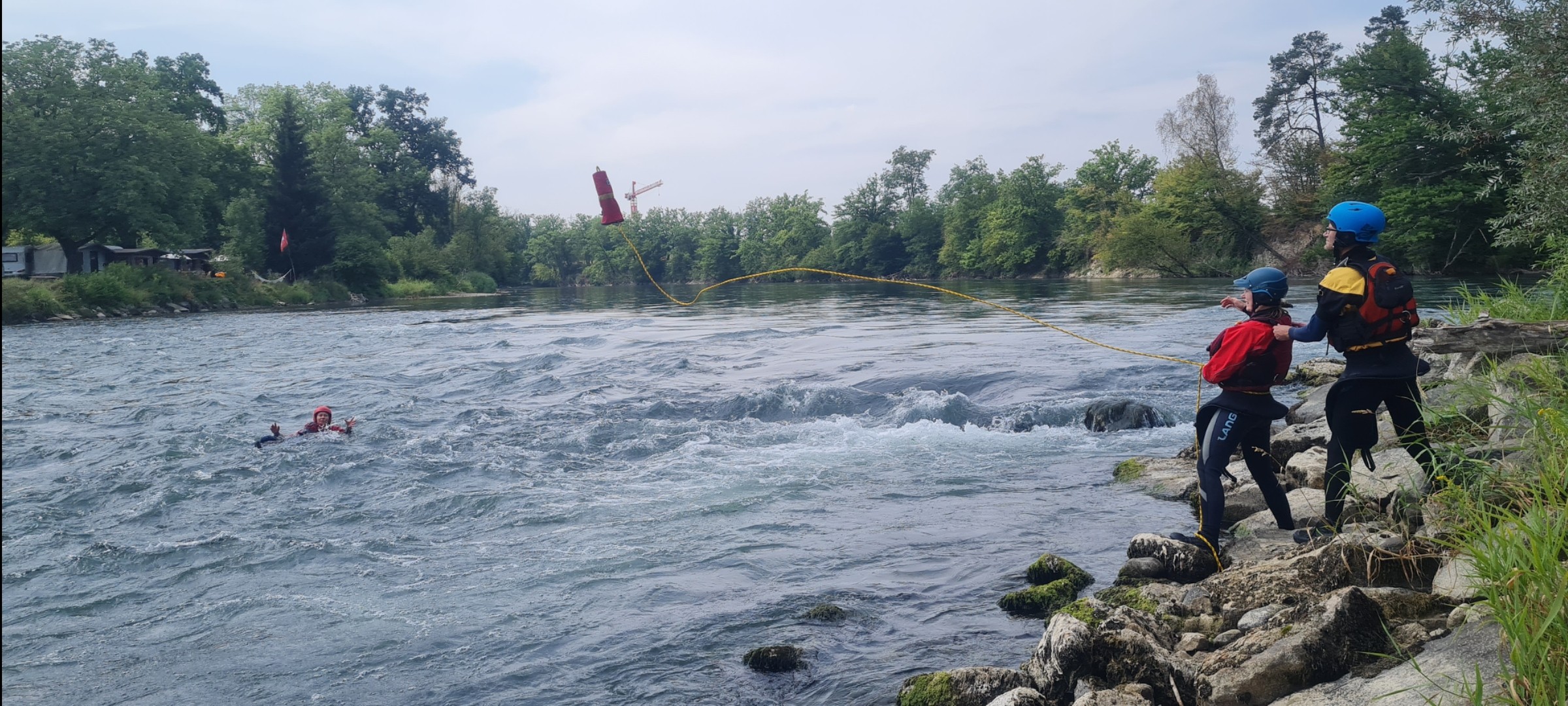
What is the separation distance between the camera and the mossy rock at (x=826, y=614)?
6.89m

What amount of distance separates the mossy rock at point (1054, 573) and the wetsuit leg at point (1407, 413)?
221 cm

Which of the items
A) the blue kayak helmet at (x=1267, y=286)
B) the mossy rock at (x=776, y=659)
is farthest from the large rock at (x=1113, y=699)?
the blue kayak helmet at (x=1267, y=286)

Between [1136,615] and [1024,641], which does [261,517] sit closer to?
[1024,641]

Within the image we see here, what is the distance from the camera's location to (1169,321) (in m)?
27.0

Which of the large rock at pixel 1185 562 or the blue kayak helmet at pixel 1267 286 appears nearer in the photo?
the blue kayak helmet at pixel 1267 286

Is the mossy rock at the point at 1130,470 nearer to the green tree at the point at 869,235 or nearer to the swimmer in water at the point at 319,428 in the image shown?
the swimmer in water at the point at 319,428

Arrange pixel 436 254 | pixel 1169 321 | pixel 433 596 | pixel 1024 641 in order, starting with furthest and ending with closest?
1. pixel 436 254
2. pixel 1169 321
3. pixel 433 596
4. pixel 1024 641

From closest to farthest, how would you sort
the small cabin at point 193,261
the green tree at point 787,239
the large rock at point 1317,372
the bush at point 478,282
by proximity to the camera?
the large rock at point 1317,372
the small cabin at point 193,261
the bush at point 478,282
the green tree at point 787,239

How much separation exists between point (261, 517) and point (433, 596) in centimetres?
335

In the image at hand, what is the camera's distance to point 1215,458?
22.6 ft

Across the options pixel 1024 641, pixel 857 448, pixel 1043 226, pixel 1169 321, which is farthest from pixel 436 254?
pixel 1024 641

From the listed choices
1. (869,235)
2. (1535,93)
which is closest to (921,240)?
(869,235)

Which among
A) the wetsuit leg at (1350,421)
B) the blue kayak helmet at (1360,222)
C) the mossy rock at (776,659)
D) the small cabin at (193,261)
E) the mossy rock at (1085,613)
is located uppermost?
the small cabin at (193,261)

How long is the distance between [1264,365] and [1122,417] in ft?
24.2
